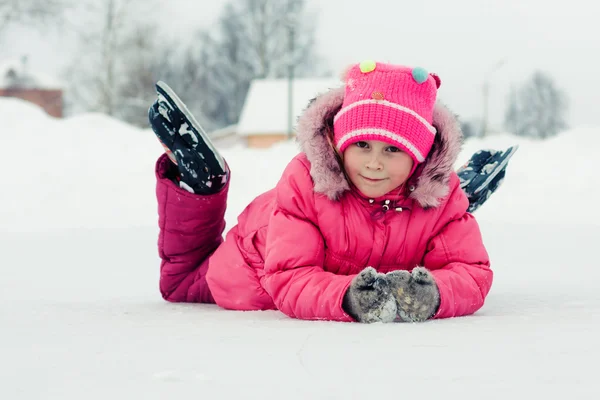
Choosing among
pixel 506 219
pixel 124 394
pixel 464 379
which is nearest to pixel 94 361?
pixel 124 394

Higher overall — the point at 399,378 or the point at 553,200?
the point at 399,378

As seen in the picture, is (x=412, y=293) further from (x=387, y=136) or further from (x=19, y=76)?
(x=19, y=76)

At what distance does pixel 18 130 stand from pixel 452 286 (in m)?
9.18

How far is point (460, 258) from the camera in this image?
233cm

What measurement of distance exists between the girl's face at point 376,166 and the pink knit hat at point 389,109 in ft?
0.10

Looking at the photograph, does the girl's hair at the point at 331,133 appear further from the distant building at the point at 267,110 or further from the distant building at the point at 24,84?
the distant building at the point at 24,84

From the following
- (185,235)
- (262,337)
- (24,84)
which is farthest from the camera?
(24,84)

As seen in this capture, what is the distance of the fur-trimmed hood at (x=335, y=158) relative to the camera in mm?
2264

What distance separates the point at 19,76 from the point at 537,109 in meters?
33.5

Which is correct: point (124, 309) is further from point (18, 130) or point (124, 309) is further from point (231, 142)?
point (231, 142)

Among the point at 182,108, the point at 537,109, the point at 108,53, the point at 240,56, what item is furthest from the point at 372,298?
the point at 537,109

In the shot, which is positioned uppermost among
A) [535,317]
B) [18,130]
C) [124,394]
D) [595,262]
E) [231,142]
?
[124,394]

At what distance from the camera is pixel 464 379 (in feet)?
4.36

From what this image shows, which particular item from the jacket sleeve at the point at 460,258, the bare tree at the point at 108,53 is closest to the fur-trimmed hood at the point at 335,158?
the jacket sleeve at the point at 460,258
